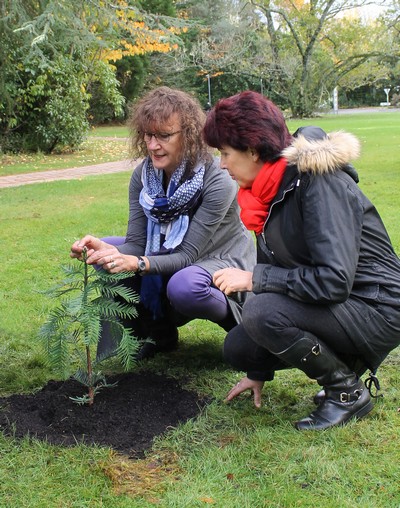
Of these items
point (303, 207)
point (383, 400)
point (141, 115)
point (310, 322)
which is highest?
point (141, 115)

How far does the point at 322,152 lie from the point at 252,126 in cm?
29

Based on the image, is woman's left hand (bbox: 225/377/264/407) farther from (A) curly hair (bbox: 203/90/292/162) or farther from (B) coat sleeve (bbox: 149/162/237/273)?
(A) curly hair (bbox: 203/90/292/162)

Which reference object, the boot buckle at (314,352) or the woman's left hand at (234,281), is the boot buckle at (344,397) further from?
the woman's left hand at (234,281)

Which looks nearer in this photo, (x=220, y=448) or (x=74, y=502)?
(x=74, y=502)

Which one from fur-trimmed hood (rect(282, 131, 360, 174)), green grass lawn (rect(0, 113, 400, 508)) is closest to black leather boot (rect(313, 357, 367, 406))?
green grass lawn (rect(0, 113, 400, 508))

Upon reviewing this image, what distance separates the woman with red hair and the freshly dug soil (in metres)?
0.57

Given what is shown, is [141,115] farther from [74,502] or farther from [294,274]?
[74,502]

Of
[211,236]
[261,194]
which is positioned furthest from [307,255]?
[211,236]

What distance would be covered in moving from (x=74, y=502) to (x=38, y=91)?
12790mm

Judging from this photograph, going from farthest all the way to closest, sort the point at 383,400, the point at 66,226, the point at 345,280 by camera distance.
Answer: the point at 66,226 < the point at 383,400 < the point at 345,280

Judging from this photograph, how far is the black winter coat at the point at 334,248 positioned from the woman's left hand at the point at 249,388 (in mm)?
511

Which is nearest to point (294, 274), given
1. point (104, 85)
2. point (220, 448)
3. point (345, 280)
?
point (345, 280)

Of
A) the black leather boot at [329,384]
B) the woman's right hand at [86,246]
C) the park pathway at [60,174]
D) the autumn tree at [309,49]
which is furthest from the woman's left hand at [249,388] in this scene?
the autumn tree at [309,49]

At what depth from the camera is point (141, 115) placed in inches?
119
